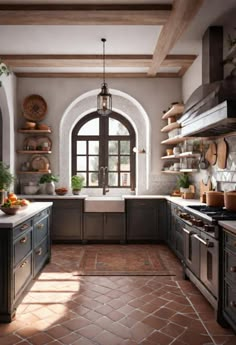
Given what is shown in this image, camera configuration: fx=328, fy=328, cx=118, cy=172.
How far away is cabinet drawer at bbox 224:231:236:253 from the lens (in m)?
2.54

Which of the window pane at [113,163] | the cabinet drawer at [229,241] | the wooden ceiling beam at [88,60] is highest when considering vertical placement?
the wooden ceiling beam at [88,60]

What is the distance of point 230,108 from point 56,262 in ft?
10.9

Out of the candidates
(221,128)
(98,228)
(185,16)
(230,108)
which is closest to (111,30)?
(185,16)

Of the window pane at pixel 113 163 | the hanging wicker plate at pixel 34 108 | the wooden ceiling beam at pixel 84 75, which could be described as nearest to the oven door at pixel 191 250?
the window pane at pixel 113 163

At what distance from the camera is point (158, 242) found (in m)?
6.00

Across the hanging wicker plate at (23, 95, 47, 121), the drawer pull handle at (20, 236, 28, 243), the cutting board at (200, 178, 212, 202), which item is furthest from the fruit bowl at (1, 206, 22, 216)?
the hanging wicker plate at (23, 95, 47, 121)

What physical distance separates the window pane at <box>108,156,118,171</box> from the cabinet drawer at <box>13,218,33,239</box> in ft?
11.2

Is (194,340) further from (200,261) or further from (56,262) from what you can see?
(56,262)

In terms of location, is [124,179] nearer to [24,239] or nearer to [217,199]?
[217,199]

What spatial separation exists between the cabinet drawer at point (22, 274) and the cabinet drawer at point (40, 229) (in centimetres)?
33

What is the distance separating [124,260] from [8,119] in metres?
Result: 3.23

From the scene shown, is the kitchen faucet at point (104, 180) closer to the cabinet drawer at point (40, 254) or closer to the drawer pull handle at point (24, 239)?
the cabinet drawer at point (40, 254)

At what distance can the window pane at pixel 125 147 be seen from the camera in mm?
6895

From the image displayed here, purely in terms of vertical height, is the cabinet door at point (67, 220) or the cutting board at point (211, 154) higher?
the cutting board at point (211, 154)
